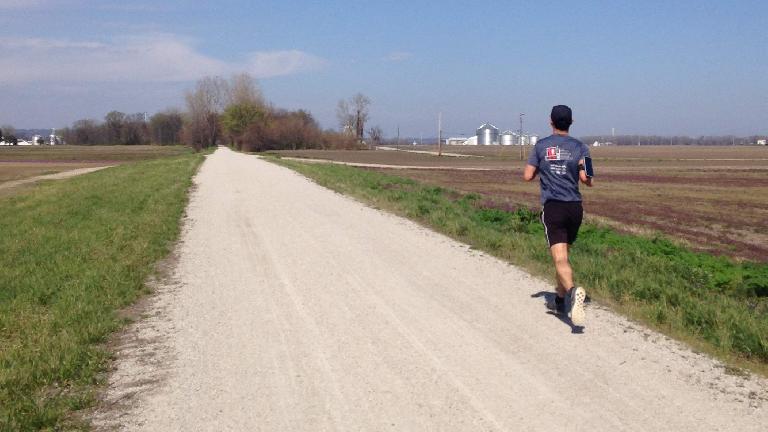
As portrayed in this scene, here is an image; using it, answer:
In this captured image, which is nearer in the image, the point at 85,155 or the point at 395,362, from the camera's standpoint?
the point at 395,362

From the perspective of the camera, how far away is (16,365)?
221 inches

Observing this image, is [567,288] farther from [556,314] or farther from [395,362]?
[395,362]

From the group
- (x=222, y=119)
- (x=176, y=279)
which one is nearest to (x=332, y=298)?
(x=176, y=279)

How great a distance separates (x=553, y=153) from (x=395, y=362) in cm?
250

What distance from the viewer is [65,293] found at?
8461mm

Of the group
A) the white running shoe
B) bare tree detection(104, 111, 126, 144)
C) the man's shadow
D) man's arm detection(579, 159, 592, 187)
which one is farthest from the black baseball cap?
bare tree detection(104, 111, 126, 144)

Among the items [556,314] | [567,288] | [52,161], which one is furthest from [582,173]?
[52,161]

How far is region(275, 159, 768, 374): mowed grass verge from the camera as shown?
6.29 metres

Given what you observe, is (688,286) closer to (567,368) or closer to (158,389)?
(567,368)

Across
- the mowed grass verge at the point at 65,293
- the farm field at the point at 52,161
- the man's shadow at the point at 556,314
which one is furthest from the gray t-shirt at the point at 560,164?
the farm field at the point at 52,161

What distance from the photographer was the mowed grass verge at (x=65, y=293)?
16.5 ft

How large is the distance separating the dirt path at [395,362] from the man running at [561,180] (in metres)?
0.69

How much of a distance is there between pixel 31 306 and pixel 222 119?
413 feet

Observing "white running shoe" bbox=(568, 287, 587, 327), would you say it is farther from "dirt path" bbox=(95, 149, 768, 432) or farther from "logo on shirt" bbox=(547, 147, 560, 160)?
"logo on shirt" bbox=(547, 147, 560, 160)
